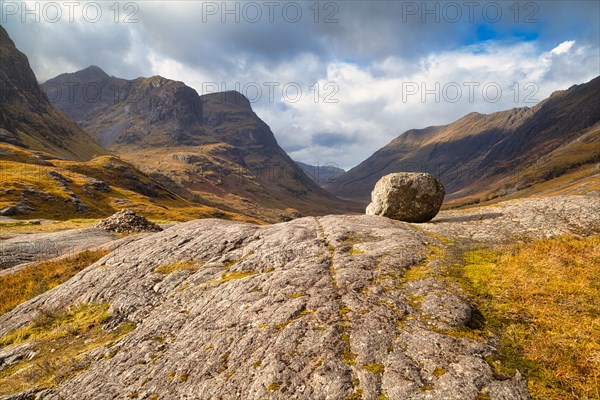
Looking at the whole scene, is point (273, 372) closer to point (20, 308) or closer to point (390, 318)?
point (390, 318)

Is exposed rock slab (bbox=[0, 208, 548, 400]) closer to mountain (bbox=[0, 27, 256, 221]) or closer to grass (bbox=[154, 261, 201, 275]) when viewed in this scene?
grass (bbox=[154, 261, 201, 275])

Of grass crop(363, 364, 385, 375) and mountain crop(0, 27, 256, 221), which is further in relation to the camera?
mountain crop(0, 27, 256, 221)

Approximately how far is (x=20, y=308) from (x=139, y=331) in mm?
9731

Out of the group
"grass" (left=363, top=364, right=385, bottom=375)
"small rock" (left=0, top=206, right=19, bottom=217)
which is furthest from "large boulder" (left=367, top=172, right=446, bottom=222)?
"small rock" (left=0, top=206, right=19, bottom=217)

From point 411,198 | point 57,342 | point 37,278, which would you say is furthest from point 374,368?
point 37,278

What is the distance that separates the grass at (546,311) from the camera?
23.1 ft

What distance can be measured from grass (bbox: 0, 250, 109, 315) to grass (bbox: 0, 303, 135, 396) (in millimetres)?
5937

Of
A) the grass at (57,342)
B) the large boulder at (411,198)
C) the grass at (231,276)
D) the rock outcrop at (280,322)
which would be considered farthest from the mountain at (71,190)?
the large boulder at (411,198)

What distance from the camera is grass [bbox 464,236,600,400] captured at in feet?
23.1

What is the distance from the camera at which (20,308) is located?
15836 millimetres

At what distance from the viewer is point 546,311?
372 inches

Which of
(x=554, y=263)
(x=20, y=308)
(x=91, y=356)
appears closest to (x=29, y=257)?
(x=20, y=308)

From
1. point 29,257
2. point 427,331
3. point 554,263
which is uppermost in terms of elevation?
point 554,263

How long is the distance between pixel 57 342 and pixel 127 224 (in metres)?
38.0
